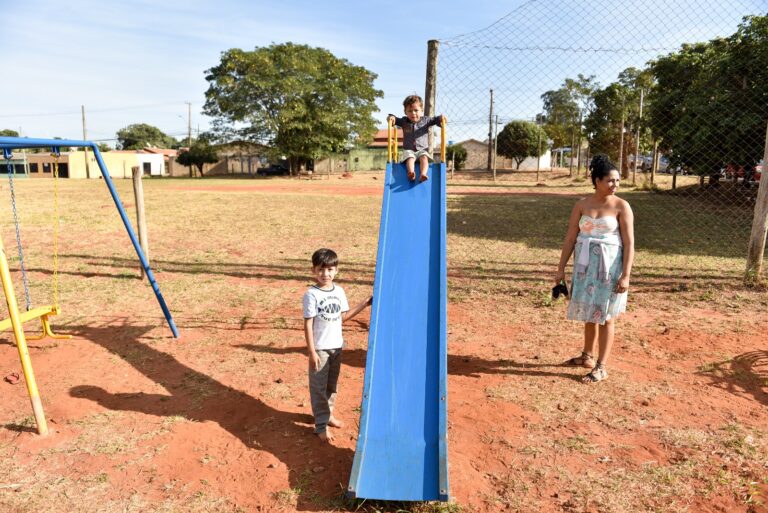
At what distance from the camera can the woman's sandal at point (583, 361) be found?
4910mm

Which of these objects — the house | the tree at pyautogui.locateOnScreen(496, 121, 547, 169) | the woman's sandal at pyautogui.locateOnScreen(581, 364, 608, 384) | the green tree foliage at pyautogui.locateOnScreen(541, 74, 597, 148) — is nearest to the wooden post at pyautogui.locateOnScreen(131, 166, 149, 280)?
the woman's sandal at pyautogui.locateOnScreen(581, 364, 608, 384)

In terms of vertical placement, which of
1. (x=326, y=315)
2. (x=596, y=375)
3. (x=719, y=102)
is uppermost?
(x=719, y=102)

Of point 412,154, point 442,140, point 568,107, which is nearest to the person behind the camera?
point 442,140

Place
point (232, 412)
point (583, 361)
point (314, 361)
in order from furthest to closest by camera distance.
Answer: point (583, 361) < point (232, 412) < point (314, 361)

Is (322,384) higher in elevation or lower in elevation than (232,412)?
higher

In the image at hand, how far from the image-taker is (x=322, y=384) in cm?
368

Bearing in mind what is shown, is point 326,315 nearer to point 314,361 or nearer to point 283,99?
point 314,361

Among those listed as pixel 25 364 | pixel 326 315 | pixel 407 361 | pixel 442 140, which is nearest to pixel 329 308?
pixel 326 315

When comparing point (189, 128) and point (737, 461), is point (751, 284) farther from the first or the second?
point (189, 128)

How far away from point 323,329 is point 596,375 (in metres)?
2.52

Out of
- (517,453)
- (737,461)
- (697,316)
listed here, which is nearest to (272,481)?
(517,453)

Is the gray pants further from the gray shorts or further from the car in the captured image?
the car

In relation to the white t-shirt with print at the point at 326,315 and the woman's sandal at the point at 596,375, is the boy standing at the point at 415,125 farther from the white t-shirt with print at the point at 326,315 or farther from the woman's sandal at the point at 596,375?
the woman's sandal at the point at 596,375

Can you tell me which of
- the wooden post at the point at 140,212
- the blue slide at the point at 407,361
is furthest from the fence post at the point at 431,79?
the wooden post at the point at 140,212
